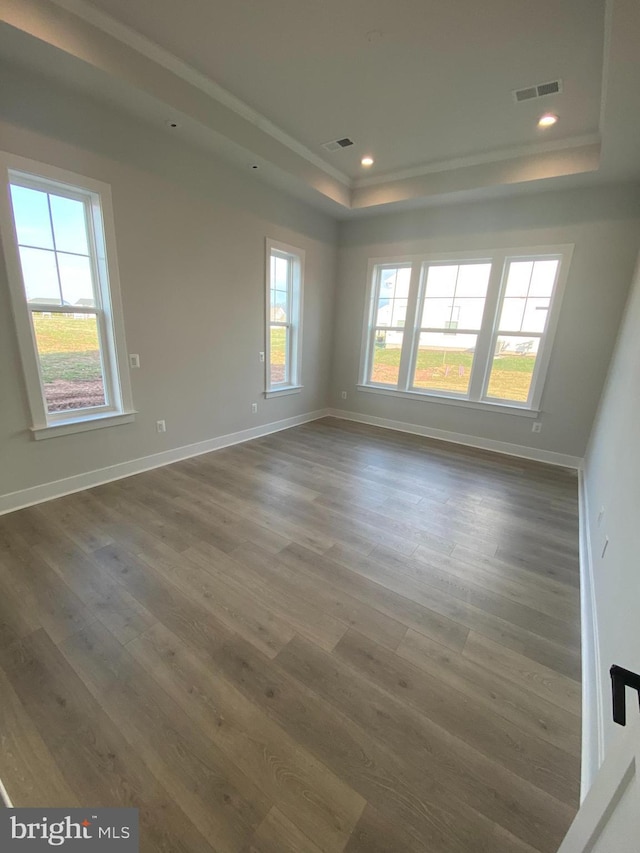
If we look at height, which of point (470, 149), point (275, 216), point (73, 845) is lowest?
point (73, 845)

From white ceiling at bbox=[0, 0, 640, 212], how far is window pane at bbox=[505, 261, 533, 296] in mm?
827

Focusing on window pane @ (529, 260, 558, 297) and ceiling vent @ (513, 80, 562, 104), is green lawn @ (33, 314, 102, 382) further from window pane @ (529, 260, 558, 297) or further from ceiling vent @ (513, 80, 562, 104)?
window pane @ (529, 260, 558, 297)

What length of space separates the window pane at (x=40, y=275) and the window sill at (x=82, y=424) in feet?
3.16

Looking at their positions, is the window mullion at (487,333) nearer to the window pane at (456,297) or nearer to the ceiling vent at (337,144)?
the window pane at (456,297)

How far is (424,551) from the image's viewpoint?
2.42 meters

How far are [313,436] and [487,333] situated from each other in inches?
105

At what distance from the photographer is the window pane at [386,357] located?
525 centimetres

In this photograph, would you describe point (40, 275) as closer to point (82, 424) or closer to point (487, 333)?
point (82, 424)

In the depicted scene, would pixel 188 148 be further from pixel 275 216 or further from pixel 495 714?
pixel 495 714

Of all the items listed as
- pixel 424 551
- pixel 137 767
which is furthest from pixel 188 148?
pixel 137 767

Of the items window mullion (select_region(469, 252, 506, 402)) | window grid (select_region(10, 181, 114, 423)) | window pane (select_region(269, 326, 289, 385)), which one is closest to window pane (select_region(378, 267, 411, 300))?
window mullion (select_region(469, 252, 506, 402))

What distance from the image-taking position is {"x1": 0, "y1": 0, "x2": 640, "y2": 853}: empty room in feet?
3.88

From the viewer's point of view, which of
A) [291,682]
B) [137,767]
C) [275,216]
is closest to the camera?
[137,767]

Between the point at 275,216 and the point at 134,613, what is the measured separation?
4.32m
